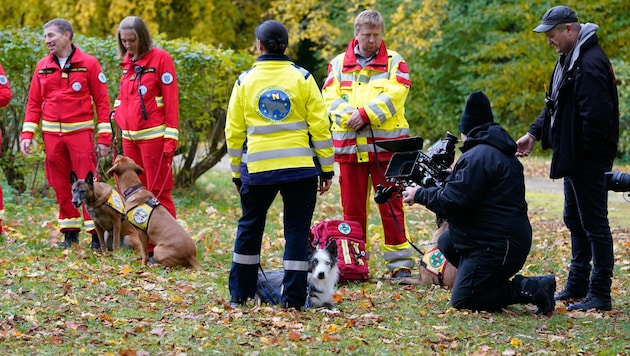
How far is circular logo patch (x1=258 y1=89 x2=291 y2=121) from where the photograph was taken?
590 cm

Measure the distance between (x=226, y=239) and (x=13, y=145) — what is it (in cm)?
395

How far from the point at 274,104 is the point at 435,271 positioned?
7.88ft

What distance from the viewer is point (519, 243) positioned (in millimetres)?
6359

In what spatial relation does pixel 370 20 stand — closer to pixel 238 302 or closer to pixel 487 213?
pixel 487 213

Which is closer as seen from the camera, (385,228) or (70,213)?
(385,228)

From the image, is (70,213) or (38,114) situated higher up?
(38,114)

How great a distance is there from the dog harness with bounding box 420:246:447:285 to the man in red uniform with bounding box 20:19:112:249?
3.35m

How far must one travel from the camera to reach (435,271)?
7.43 m

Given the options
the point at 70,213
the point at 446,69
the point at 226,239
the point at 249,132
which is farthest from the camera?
the point at 446,69

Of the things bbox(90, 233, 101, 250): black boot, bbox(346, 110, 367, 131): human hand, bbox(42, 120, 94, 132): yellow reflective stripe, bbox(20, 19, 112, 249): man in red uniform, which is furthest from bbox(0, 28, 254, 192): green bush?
bbox(346, 110, 367, 131): human hand

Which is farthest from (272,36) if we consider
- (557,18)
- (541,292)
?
(541,292)

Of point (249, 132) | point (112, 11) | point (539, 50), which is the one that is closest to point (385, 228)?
point (249, 132)

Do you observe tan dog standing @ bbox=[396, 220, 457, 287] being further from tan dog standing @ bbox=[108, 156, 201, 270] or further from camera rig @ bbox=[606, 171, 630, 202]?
tan dog standing @ bbox=[108, 156, 201, 270]

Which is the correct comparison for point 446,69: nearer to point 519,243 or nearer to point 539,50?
point 539,50
